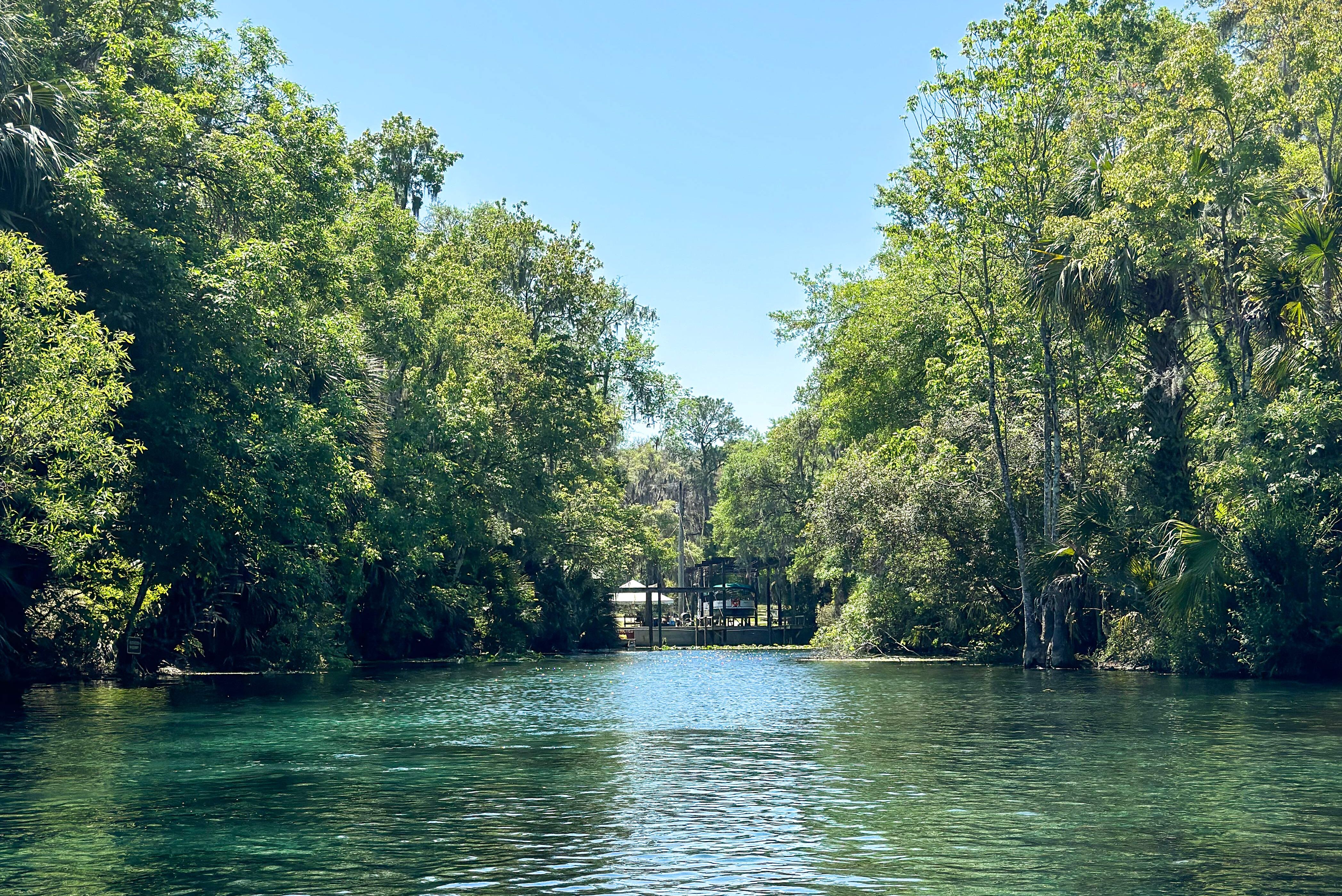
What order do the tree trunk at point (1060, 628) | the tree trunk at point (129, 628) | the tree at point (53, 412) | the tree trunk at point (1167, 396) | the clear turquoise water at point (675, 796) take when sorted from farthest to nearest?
the tree trunk at point (1060, 628)
the tree trunk at point (1167, 396)
the tree trunk at point (129, 628)
the tree at point (53, 412)
the clear turquoise water at point (675, 796)

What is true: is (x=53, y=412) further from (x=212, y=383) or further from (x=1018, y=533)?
(x=1018, y=533)

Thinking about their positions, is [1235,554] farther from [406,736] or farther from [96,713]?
[96,713]

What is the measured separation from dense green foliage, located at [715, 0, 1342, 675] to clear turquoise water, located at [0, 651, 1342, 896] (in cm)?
531

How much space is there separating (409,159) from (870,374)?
2694 centimetres

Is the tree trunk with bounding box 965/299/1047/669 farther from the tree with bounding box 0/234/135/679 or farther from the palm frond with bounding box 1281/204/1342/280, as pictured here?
the tree with bounding box 0/234/135/679

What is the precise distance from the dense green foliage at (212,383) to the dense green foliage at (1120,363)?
15.7 m

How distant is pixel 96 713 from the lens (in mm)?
21938

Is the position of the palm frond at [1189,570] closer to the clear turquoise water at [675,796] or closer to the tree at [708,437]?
the clear turquoise water at [675,796]

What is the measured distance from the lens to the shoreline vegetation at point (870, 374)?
26531 millimetres

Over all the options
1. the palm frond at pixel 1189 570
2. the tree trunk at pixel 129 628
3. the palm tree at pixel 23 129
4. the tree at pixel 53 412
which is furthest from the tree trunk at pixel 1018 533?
the palm tree at pixel 23 129

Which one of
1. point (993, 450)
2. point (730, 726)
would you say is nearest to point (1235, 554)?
point (993, 450)

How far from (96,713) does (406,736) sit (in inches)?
240

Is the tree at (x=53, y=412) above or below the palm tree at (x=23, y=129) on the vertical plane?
below

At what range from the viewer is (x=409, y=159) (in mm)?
63812
